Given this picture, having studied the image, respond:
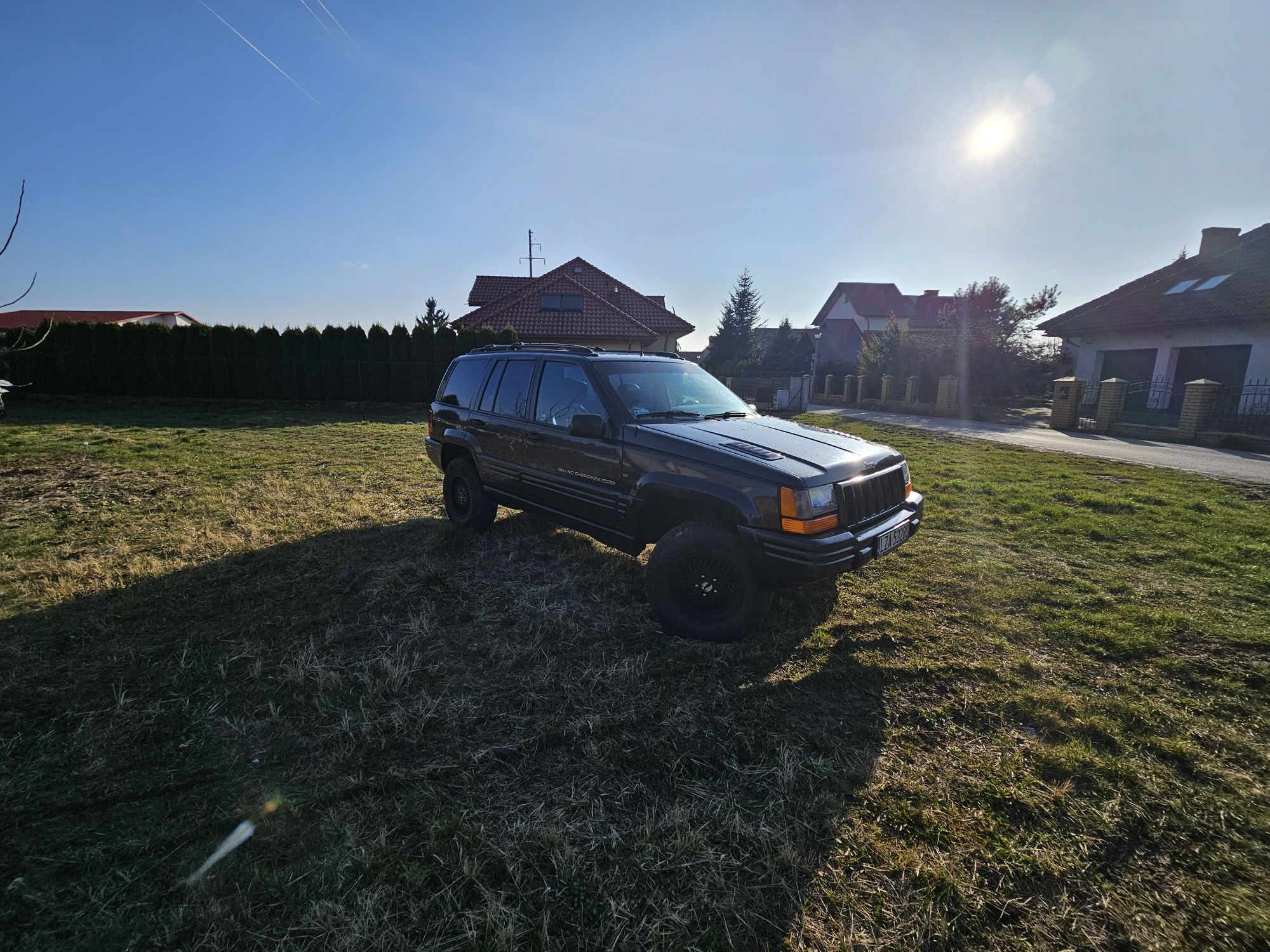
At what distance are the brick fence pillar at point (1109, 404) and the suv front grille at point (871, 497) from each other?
15.5m

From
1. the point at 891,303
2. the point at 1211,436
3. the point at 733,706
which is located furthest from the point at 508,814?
the point at 891,303

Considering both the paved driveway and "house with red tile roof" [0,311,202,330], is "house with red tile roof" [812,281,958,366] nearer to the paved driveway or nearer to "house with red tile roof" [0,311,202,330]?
the paved driveway

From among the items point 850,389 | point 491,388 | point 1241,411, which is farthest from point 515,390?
point 850,389

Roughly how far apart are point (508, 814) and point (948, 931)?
1561 mm

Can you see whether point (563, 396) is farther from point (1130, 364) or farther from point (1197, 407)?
point (1130, 364)

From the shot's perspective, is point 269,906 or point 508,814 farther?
point 508,814

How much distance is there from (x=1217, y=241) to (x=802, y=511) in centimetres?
3072

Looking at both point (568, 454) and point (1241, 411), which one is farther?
point (1241, 411)

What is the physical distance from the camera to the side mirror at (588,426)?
390cm

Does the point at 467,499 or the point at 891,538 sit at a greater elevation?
the point at 891,538

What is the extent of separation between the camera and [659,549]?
353cm

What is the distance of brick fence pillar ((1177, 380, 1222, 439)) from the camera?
12.9 metres

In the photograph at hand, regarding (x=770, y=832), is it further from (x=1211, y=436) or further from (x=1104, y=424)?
(x=1104, y=424)

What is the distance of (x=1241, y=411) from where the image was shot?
14164 millimetres
